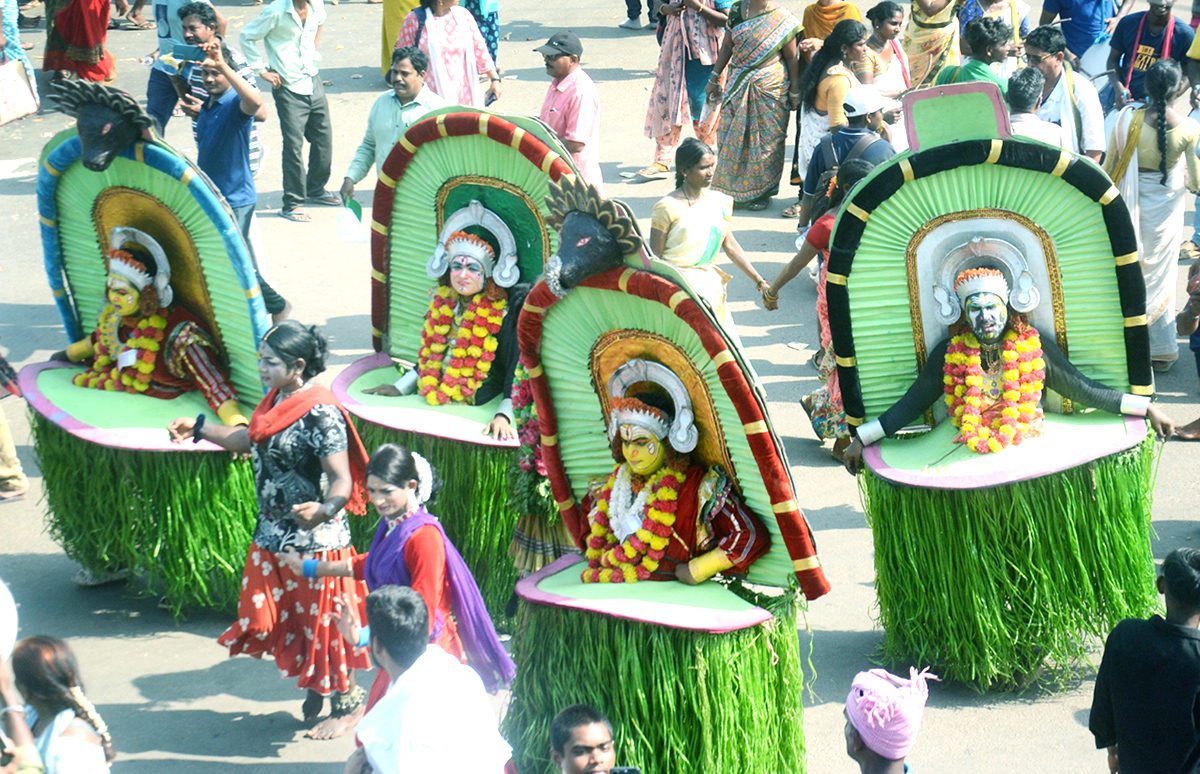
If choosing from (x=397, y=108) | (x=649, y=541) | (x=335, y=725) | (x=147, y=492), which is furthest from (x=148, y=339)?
(x=649, y=541)

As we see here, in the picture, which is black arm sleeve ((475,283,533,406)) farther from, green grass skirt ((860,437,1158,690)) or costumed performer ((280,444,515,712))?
green grass skirt ((860,437,1158,690))

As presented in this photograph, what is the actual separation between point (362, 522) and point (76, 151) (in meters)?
1.93

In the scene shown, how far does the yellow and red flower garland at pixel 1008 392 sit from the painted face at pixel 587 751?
207 cm

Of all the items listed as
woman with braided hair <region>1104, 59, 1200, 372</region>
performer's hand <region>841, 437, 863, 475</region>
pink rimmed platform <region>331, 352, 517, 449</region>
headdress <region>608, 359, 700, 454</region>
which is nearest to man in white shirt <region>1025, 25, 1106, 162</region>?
woman with braided hair <region>1104, 59, 1200, 372</region>

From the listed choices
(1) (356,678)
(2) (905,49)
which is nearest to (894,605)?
(1) (356,678)

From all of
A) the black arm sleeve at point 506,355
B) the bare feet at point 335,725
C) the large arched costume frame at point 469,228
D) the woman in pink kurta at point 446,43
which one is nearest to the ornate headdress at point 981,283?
the large arched costume frame at point 469,228

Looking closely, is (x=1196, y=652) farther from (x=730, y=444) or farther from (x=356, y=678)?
(x=356, y=678)

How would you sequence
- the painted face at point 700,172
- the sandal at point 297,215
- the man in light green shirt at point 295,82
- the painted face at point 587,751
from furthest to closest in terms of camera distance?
1. the sandal at point 297,215
2. the man in light green shirt at point 295,82
3. the painted face at point 700,172
4. the painted face at point 587,751

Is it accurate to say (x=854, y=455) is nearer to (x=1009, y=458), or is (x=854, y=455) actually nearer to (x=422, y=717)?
(x=1009, y=458)

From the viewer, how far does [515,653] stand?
13.7 ft

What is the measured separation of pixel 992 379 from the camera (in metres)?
4.79

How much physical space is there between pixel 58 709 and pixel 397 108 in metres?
4.57

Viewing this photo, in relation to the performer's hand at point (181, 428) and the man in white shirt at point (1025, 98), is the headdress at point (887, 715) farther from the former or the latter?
the man in white shirt at point (1025, 98)

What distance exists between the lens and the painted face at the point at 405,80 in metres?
7.06
